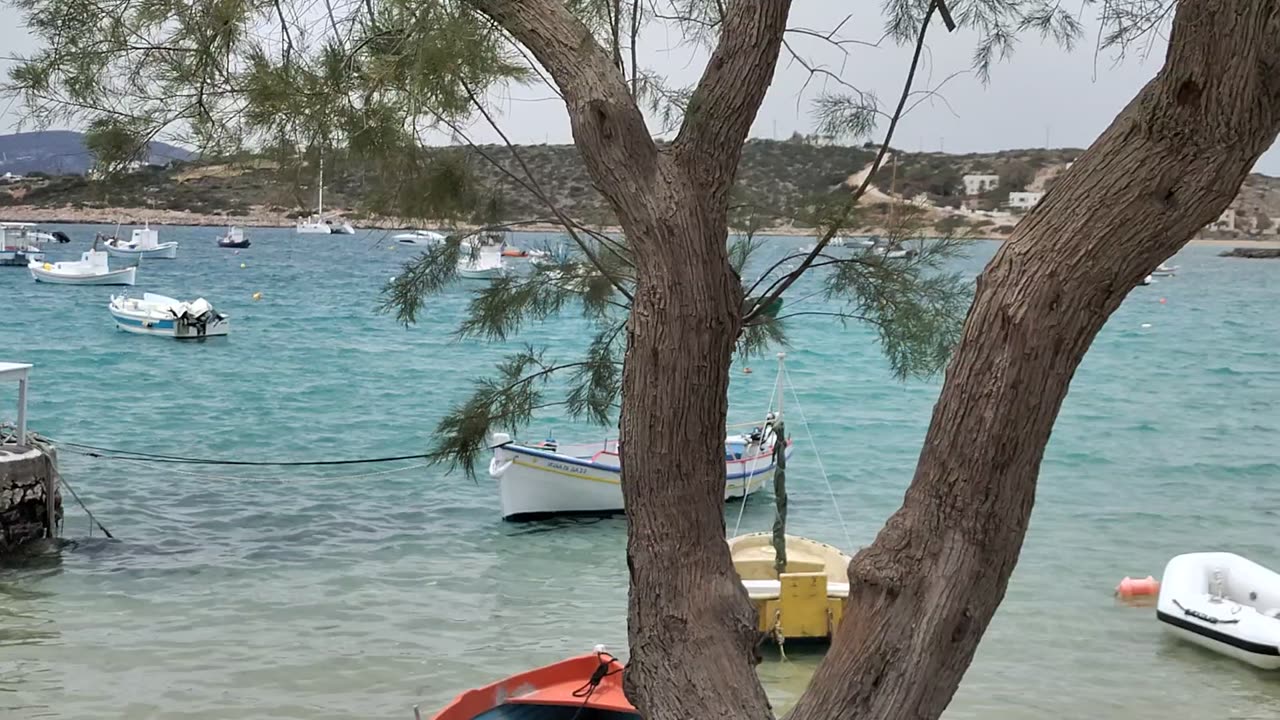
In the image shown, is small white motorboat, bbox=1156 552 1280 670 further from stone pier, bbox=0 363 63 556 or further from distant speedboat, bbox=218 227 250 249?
distant speedboat, bbox=218 227 250 249

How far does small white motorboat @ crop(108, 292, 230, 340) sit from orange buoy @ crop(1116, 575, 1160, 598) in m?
24.1

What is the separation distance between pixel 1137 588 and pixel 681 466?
9.31 m

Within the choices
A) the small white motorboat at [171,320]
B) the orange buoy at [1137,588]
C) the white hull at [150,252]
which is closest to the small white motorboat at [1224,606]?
the orange buoy at [1137,588]

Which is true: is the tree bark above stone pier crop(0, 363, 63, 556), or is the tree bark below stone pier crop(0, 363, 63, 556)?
above

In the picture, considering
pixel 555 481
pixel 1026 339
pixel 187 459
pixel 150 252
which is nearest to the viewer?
pixel 1026 339

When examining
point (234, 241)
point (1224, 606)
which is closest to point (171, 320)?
point (1224, 606)

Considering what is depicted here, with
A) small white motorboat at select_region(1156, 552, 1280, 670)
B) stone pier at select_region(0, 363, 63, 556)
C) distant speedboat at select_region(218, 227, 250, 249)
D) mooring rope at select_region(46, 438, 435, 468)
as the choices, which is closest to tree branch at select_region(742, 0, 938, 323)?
small white motorboat at select_region(1156, 552, 1280, 670)

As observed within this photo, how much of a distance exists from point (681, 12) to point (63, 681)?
19.3 ft

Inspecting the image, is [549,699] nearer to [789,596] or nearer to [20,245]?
[789,596]

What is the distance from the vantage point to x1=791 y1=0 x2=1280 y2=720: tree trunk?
2.61 meters

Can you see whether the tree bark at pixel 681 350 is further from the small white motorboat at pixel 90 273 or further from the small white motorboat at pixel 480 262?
the small white motorboat at pixel 90 273

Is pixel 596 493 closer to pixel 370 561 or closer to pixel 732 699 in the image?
Result: pixel 370 561

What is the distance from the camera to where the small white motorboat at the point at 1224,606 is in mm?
9047

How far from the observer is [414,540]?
1294cm
